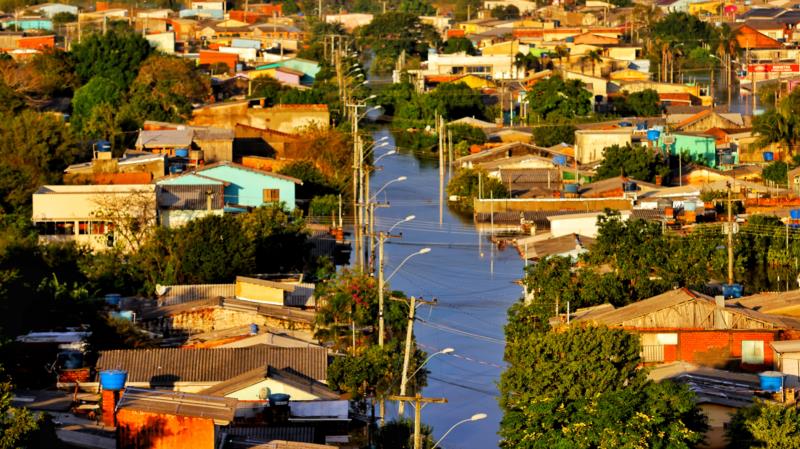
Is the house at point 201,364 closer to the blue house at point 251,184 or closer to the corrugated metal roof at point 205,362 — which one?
the corrugated metal roof at point 205,362

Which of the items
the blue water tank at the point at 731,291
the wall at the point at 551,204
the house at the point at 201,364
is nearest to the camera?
the house at the point at 201,364

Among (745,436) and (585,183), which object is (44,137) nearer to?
(585,183)

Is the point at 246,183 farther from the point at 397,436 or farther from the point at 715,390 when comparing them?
the point at 397,436

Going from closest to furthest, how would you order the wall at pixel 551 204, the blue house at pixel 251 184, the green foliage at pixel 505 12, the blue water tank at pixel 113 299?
the blue water tank at pixel 113 299, the blue house at pixel 251 184, the wall at pixel 551 204, the green foliage at pixel 505 12

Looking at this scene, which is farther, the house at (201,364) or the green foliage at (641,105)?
the green foliage at (641,105)

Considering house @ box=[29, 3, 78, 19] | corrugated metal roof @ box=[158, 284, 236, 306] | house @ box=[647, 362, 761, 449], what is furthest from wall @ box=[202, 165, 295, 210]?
house @ box=[29, 3, 78, 19]

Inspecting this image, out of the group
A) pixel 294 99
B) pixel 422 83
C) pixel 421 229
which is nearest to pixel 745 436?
pixel 421 229

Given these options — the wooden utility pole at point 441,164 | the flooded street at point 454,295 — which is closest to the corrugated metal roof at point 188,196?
the flooded street at point 454,295
